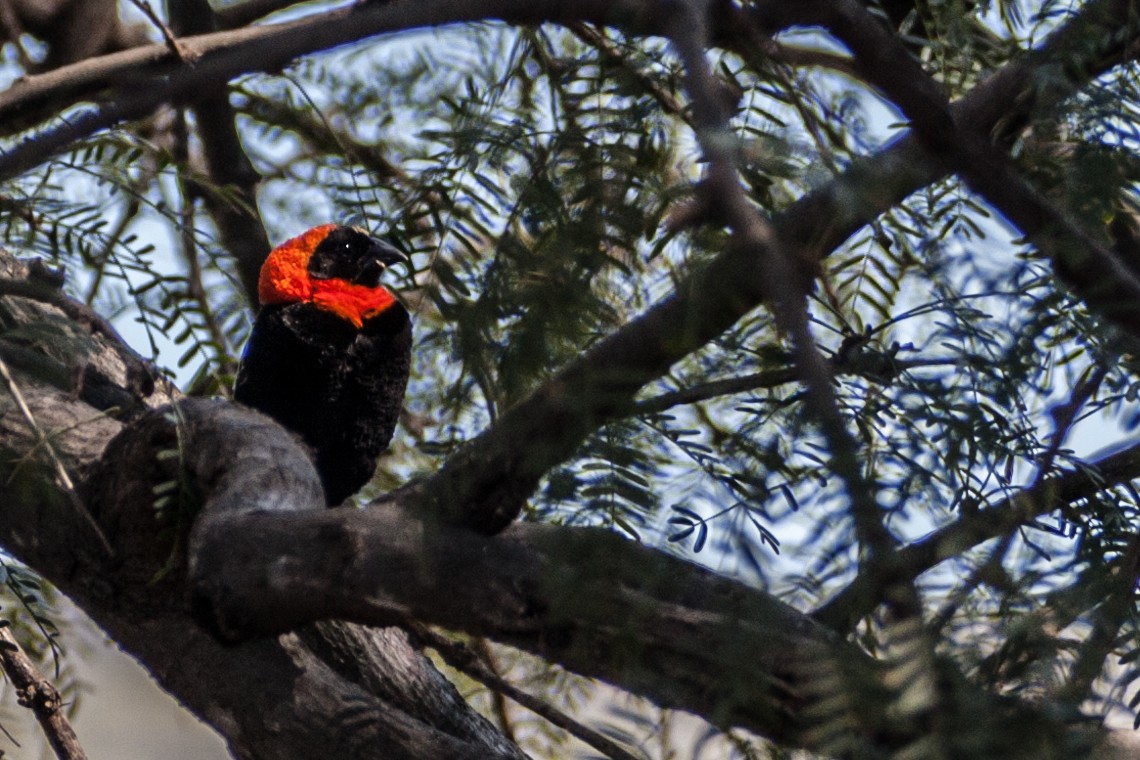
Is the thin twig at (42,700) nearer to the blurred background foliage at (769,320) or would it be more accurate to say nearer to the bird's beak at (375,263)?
the blurred background foliage at (769,320)

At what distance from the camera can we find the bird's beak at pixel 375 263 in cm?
213

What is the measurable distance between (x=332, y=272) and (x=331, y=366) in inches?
10.4

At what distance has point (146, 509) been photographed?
1.44 meters

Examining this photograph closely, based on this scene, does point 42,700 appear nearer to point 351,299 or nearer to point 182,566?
point 182,566

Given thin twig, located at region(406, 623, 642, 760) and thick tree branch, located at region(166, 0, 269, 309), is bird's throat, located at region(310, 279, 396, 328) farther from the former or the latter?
thin twig, located at region(406, 623, 642, 760)

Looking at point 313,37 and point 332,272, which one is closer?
point 313,37

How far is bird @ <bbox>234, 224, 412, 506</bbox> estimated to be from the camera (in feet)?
6.30

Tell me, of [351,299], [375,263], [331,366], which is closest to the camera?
[331,366]

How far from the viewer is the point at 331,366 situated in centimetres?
193

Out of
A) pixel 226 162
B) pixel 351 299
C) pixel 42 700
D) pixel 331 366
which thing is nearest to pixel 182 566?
pixel 42 700

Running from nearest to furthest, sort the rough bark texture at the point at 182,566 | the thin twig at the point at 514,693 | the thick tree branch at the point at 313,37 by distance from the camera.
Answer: the thick tree branch at the point at 313,37
the thin twig at the point at 514,693
the rough bark texture at the point at 182,566

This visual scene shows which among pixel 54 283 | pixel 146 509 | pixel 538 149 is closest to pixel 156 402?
pixel 54 283

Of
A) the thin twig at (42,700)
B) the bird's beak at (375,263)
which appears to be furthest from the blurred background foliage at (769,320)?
the bird's beak at (375,263)

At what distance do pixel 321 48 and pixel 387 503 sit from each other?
0.51m
